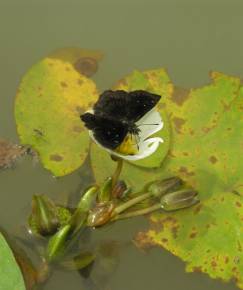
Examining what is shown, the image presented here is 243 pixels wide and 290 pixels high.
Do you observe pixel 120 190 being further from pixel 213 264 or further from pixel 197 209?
pixel 213 264

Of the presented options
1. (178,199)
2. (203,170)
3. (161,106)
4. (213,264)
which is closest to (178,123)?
(161,106)

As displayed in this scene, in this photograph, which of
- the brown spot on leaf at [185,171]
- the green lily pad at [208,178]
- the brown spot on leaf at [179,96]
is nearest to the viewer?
the green lily pad at [208,178]

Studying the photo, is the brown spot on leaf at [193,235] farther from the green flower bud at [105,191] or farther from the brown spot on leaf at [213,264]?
the green flower bud at [105,191]

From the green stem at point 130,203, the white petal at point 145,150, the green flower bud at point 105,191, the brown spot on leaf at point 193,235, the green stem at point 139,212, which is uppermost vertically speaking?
the white petal at point 145,150

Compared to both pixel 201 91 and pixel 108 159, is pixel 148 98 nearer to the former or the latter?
pixel 108 159

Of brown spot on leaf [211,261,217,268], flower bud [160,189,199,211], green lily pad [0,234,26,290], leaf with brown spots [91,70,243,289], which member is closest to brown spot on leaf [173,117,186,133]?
leaf with brown spots [91,70,243,289]

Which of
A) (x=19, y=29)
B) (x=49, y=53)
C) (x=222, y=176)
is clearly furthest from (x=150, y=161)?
(x=19, y=29)

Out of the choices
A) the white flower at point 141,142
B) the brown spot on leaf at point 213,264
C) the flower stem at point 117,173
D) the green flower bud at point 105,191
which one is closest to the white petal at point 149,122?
the white flower at point 141,142
